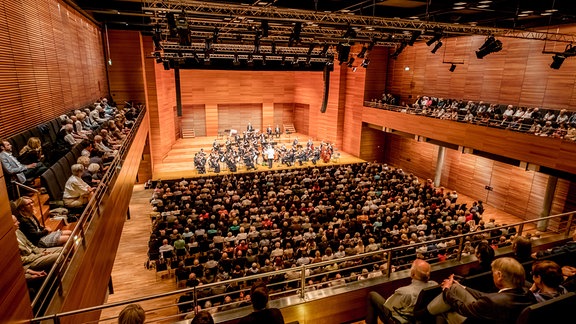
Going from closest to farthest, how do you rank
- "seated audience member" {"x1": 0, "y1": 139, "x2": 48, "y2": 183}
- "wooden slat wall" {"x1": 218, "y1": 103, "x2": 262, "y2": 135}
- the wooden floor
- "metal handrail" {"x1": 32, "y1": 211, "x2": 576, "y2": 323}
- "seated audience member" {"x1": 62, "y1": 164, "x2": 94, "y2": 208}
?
"metal handrail" {"x1": 32, "y1": 211, "x2": 576, "y2": 323} < "seated audience member" {"x1": 0, "y1": 139, "x2": 48, "y2": 183} < "seated audience member" {"x1": 62, "y1": 164, "x2": 94, "y2": 208} < the wooden floor < "wooden slat wall" {"x1": 218, "y1": 103, "x2": 262, "y2": 135}

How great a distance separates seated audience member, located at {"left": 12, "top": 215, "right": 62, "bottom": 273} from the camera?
330cm

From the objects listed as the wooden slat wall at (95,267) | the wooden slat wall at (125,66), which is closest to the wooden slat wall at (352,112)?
the wooden slat wall at (125,66)

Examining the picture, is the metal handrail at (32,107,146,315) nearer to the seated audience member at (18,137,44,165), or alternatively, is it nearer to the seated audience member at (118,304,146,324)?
the seated audience member at (118,304,146,324)

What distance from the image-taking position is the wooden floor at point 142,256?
7893 millimetres

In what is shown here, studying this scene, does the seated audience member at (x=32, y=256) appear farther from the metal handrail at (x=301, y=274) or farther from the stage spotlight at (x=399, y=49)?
the stage spotlight at (x=399, y=49)

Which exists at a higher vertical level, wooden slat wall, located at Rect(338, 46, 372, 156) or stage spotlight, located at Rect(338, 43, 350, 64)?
stage spotlight, located at Rect(338, 43, 350, 64)

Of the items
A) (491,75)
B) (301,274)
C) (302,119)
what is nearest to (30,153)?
(301,274)

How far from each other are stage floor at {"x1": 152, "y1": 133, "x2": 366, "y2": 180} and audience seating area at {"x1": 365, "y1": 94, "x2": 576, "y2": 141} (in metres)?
4.12

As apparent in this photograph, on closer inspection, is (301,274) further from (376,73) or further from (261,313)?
(376,73)

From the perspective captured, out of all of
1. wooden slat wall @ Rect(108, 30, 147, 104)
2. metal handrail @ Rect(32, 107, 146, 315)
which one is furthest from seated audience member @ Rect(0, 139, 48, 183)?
wooden slat wall @ Rect(108, 30, 147, 104)

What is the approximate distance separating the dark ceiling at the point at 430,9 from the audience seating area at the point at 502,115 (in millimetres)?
3004

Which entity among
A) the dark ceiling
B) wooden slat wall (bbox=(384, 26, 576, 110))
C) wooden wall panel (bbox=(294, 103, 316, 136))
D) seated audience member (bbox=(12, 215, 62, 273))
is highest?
the dark ceiling

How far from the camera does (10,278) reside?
2518 mm

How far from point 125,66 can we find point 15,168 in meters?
12.8
